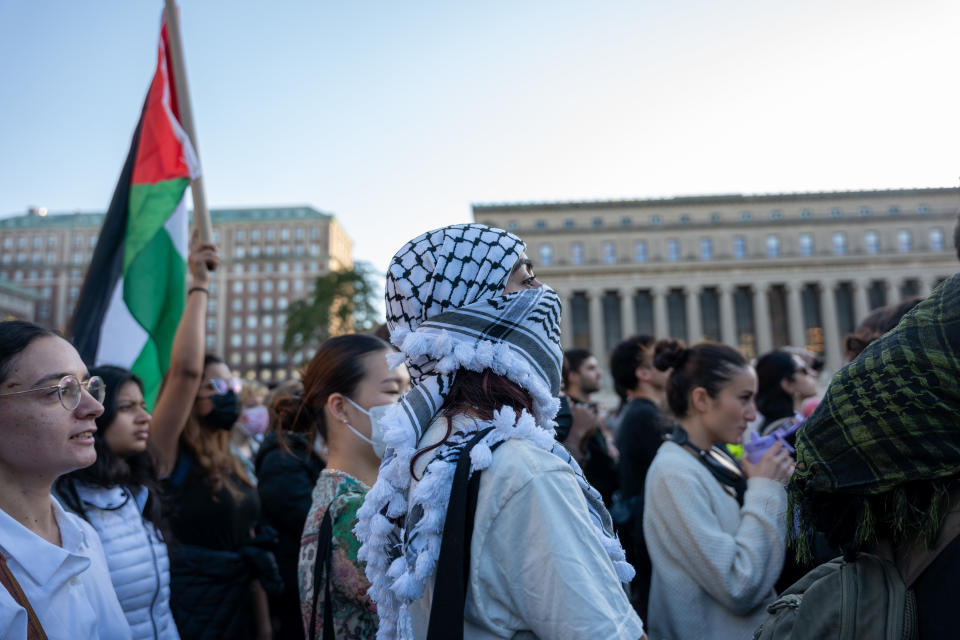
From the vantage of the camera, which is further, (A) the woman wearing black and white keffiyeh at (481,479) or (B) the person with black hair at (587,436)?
(B) the person with black hair at (587,436)

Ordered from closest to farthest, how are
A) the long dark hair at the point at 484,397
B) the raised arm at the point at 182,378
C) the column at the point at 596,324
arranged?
the long dark hair at the point at 484,397 → the raised arm at the point at 182,378 → the column at the point at 596,324

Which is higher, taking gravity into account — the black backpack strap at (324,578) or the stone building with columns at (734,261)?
the black backpack strap at (324,578)

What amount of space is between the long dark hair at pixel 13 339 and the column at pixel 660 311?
64.2 metres

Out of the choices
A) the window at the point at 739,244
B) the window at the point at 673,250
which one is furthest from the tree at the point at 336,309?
the window at the point at 739,244

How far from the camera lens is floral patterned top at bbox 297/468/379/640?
2676 millimetres

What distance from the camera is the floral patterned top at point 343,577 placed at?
2676 mm

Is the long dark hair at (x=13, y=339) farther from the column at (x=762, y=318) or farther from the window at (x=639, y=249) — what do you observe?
the window at (x=639, y=249)

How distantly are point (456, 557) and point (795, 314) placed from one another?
6782cm

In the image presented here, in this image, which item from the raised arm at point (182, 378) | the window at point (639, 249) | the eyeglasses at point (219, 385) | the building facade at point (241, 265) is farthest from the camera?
the building facade at point (241, 265)

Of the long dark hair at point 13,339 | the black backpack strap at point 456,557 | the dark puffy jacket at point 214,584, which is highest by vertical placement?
the long dark hair at point 13,339

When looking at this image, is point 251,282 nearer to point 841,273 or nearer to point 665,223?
point 665,223

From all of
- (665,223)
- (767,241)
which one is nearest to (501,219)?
(665,223)

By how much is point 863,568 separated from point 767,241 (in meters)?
70.9

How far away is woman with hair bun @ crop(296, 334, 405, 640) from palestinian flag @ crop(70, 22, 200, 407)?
6.39 ft
